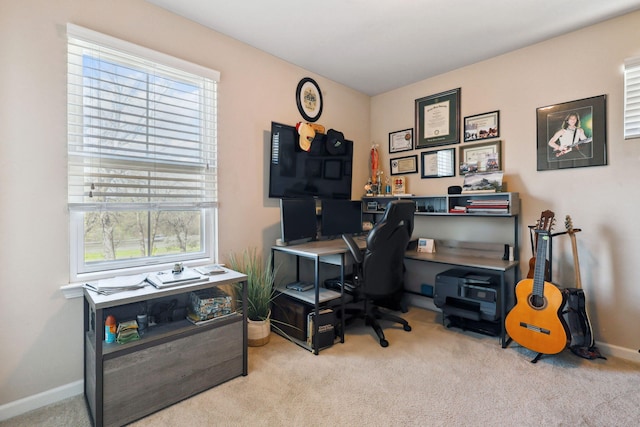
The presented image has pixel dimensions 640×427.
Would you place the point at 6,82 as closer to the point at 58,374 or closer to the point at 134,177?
the point at 134,177

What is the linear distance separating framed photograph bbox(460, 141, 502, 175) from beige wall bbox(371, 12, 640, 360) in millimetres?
83

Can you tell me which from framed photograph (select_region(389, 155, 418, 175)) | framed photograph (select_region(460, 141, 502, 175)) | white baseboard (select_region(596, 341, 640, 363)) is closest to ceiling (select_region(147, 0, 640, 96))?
framed photograph (select_region(460, 141, 502, 175))

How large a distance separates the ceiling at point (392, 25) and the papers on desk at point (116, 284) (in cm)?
193

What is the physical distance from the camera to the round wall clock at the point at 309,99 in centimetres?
317

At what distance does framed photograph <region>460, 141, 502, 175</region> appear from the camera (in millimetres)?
2924

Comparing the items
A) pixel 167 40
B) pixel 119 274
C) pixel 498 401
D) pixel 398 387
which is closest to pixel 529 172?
pixel 498 401

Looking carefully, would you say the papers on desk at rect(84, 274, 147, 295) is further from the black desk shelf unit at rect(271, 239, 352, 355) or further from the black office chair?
the black office chair

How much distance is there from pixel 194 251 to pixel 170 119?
1056 mm

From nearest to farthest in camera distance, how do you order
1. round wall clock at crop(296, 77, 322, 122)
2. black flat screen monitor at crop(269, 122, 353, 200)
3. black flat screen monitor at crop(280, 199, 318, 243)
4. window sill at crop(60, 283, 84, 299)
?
window sill at crop(60, 283, 84, 299) < black flat screen monitor at crop(280, 199, 318, 243) < black flat screen monitor at crop(269, 122, 353, 200) < round wall clock at crop(296, 77, 322, 122)

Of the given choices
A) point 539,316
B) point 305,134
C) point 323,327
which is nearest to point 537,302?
point 539,316

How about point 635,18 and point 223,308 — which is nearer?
point 223,308

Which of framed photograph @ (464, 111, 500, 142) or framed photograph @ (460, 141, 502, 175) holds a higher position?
framed photograph @ (464, 111, 500, 142)

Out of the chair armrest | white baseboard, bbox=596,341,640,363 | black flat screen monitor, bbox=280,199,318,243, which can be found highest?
black flat screen monitor, bbox=280,199,318,243

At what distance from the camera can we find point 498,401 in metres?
1.79
